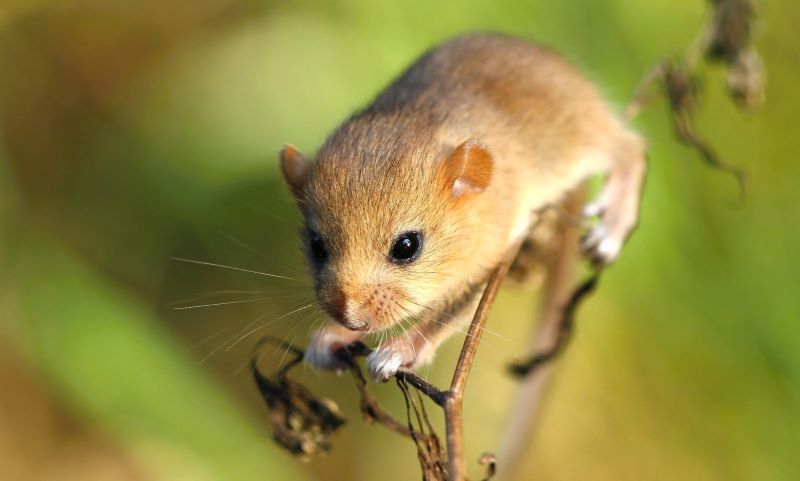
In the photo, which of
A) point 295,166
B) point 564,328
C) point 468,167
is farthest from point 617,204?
point 295,166

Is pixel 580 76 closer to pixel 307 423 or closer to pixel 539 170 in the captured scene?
pixel 539 170

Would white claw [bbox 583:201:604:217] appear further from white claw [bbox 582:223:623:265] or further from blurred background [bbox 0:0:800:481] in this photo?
blurred background [bbox 0:0:800:481]

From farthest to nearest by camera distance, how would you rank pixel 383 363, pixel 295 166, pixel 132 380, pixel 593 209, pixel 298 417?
pixel 132 380 < pixel 593 209 < pixel 295 166 < pixel 383 363 < pixel 298 417

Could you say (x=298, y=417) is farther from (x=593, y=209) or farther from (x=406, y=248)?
(x=593, y=209)

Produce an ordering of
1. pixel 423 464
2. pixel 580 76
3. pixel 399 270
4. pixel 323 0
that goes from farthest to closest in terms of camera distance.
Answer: pixel 323 0 → pixel 580 76 → pixel 399 270 → pixel 423 464

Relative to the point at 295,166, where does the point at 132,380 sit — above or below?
below

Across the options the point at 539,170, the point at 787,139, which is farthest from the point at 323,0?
the point at 787,139

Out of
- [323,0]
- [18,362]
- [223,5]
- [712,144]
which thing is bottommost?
[18,362]
